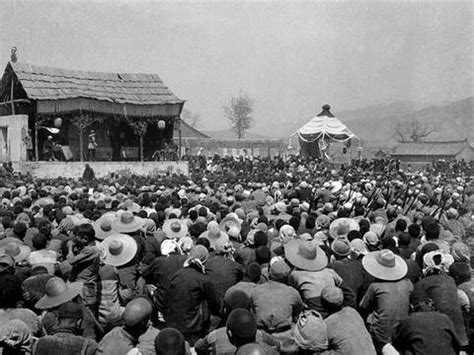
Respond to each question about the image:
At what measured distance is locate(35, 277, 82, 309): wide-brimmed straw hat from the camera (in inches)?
190

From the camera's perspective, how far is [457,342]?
14.6 ft

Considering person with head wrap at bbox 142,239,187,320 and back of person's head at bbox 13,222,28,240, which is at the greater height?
back of person's head at bbox 13,222,28,240

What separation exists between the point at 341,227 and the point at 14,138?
2225 cm

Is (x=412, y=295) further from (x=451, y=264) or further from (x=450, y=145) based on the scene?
(x=450, y=145)

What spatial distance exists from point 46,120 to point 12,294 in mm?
23321

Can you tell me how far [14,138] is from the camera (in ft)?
87.0

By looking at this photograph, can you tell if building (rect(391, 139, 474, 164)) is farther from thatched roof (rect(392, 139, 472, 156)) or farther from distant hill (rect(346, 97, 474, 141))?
distant hill (rect(346, 97, 474, 141))

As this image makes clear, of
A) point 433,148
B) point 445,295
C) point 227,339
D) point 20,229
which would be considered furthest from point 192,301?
point 433,148

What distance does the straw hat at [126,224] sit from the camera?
27.3 feet

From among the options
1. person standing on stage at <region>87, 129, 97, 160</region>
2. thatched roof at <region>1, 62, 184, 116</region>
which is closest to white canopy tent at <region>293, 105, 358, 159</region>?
thatched roof at <region>1, 62, 184, 116</region>

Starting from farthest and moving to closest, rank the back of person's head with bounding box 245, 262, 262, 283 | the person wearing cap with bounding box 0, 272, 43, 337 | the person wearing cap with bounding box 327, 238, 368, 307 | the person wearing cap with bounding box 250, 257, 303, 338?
the person wearing cap with bounding box 327, 238, 368, 307 → the back of person's head with bounding box 245, 262, 262, 283 → the person wearing cap with bounding box 250, 257, 303, 338 → the person wearing cap with bounding box 0, 272, 43, 337

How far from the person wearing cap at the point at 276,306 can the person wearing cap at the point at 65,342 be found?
1.63 m

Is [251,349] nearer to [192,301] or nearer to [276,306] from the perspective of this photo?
[276,306]

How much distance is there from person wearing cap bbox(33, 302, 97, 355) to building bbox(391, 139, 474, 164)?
50.2 metres
